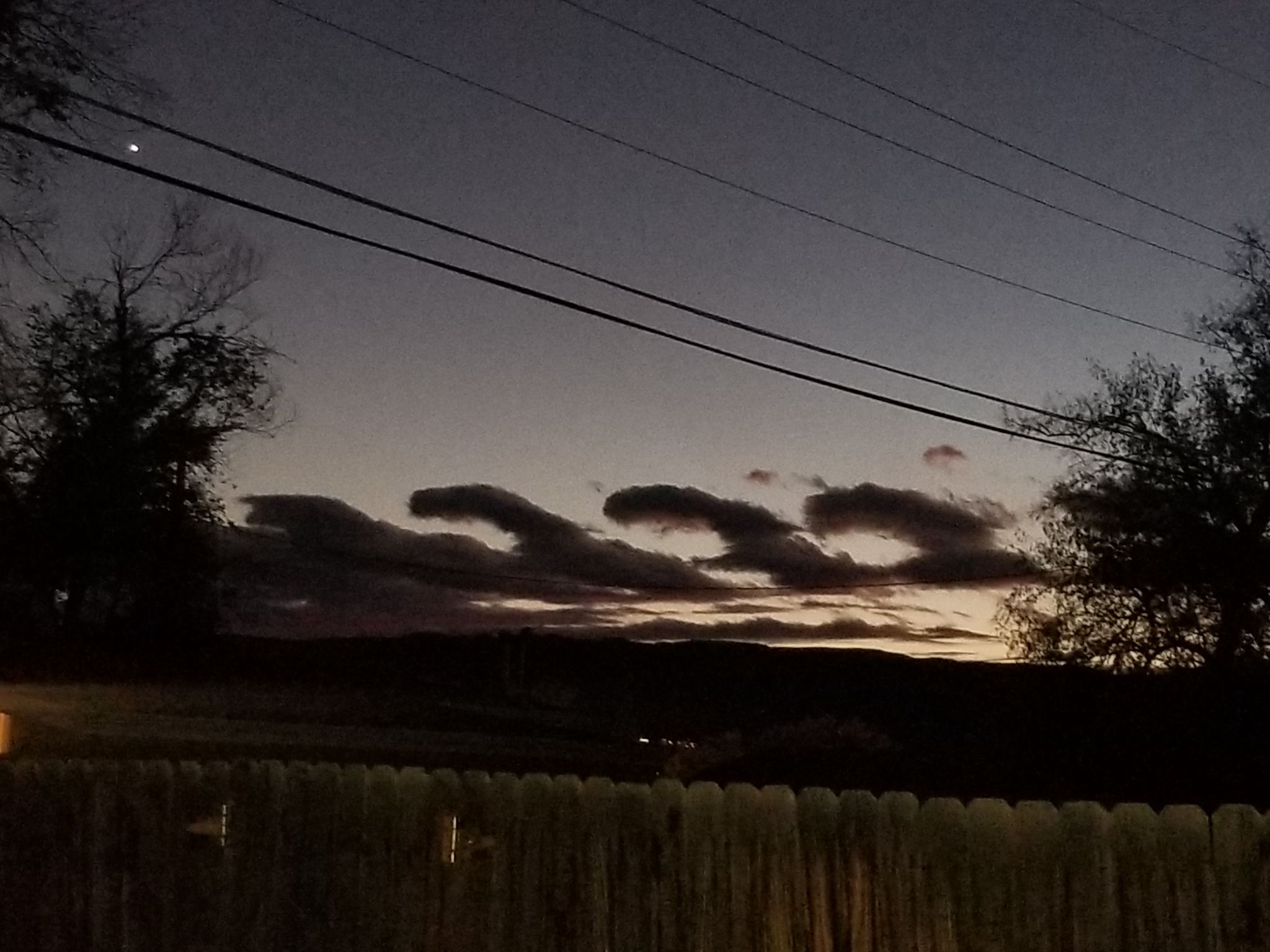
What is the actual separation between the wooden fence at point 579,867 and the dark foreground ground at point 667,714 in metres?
7.38

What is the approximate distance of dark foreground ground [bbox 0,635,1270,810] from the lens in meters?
16.9

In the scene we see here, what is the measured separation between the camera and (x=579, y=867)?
25.1ft

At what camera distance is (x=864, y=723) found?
22547mm

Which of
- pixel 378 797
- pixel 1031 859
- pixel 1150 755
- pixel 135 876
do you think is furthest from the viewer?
pixel 1150 755

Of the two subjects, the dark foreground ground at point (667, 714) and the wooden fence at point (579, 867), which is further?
the dark foreground ground at point (667, 714)

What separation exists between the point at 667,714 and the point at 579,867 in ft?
59.4

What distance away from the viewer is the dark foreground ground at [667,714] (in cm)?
1692

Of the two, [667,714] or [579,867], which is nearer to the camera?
[579,867]

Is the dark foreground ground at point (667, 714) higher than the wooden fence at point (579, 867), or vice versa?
the dark foreground ground at point (667, 714)

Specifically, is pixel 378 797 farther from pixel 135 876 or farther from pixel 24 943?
pixel 24 943

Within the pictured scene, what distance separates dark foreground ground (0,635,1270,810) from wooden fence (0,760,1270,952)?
7.38 meters

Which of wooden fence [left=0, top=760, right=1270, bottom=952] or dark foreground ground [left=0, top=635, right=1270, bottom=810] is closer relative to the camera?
wooden fence [left=0, top=760, right=1270, bottom=952]

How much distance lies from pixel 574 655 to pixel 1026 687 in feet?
29.7

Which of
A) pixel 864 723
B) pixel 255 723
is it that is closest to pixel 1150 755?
pixel 864 723
